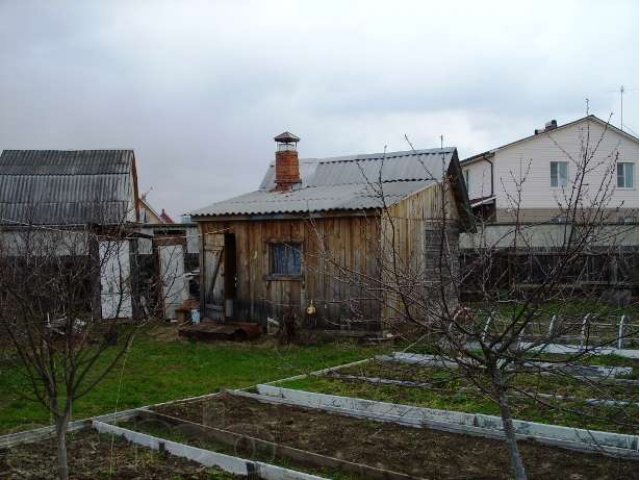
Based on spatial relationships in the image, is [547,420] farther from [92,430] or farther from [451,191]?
[451,191]

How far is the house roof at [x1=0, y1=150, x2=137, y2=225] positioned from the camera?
20.2 metres

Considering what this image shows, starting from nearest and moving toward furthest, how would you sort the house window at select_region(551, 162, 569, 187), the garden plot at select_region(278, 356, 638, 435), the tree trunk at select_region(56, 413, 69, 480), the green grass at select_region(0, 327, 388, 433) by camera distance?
the tree trunk at select_region(56, 413, 69, 480)
the garden plot at select_region(278, 356, 638, 435)
the green grass at select_region(0, 327, 388, 433)
the house window at select_region(551, 162, 569, 187)

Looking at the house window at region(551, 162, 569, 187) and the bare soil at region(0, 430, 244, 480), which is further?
the house window at region(551, 162, 569, 187)

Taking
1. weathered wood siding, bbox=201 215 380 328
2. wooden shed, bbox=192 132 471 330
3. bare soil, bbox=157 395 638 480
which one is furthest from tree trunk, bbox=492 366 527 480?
weathered wood siding, bbox=201 215 380 328

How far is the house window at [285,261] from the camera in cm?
1355

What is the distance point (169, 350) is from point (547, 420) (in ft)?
24.9

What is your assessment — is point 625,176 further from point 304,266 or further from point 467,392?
point 467,392

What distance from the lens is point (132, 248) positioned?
16375 millimetres

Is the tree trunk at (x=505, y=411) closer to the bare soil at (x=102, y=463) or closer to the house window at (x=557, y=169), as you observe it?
the bare soil at (x=102, y=463)

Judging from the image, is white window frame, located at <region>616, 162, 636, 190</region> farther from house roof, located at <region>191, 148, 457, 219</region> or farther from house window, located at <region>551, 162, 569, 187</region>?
house roof, located at <region>191, 148, 457, 219</region>

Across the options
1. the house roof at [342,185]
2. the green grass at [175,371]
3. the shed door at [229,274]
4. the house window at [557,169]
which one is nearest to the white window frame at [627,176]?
the house window at [557,169]

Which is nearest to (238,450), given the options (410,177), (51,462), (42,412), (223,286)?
(51,462)

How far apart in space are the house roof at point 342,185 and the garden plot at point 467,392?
3765 mm

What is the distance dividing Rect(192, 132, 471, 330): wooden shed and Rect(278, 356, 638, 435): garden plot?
271cm
